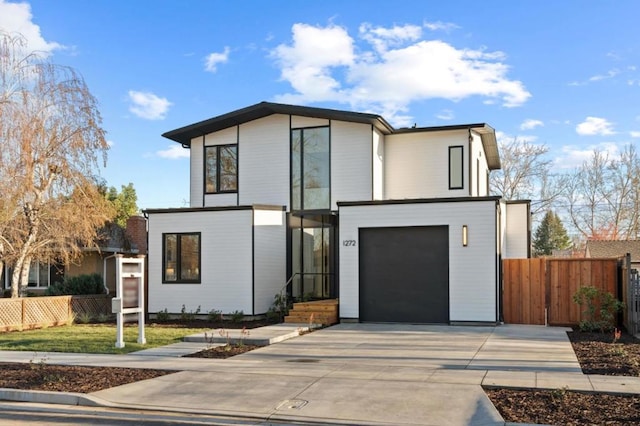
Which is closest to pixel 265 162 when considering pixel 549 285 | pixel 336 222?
pixel 336 222

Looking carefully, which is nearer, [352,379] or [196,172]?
[352,379]

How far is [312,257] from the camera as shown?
21.9 meters

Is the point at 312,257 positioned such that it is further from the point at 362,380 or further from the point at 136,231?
the point at 136,231

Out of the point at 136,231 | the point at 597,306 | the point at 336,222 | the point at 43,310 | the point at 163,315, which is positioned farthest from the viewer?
the point at 136,231

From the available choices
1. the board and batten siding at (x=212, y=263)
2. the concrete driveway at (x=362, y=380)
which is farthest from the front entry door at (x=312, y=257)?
the concrete driveway at (x=362, y=380)

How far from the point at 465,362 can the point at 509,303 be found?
720cm

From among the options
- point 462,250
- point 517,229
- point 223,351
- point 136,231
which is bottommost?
point 223,351

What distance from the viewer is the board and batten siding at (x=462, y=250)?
688 inches

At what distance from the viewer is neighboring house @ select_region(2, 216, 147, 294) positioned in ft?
97.3

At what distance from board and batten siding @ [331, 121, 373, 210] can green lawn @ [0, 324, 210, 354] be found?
6987mm

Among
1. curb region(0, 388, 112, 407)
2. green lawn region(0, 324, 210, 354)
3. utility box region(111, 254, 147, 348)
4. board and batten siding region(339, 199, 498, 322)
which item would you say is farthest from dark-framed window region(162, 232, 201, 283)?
curb region(0, 388, 112, 407)

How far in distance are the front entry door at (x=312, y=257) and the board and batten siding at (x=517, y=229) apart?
6.99 metres

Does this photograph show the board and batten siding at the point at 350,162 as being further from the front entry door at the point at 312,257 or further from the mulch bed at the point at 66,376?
the mulch bed at the point at 66,376

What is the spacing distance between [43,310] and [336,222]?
9.74 meters
